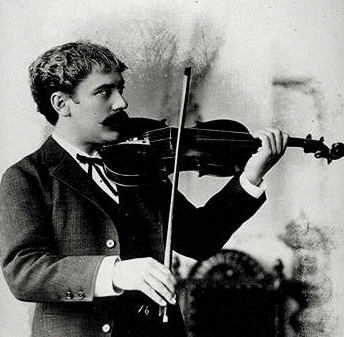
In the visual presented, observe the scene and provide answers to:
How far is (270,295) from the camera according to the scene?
1217mm

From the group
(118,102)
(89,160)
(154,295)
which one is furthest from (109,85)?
(154,295)

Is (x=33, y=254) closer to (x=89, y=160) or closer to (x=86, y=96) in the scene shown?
(x=89, y=160)

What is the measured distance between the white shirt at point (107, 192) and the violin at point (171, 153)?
3 centimetres

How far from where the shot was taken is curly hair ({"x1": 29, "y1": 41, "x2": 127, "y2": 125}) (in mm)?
1073

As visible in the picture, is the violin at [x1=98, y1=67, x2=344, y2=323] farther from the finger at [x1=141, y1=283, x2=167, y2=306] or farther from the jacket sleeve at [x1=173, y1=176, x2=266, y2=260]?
the finger at [x1=141, y1=283, x2=167, y2=306]

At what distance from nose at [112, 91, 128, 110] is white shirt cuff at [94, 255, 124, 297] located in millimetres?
281

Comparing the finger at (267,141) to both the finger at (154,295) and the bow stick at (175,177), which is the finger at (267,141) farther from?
the finger at (154,295)

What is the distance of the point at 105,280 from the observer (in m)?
0.95


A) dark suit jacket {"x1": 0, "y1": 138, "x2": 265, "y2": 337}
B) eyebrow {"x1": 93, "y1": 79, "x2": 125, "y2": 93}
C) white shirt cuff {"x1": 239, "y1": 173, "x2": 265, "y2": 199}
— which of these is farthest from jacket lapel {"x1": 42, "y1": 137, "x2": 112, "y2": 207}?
white shirt cuff {"x1": 239, "y1": 173, "x2": 265, "y2": 199}

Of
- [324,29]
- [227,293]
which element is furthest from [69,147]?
[324,29]

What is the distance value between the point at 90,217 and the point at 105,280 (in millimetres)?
125

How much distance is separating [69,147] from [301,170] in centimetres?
45

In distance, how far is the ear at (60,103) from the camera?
108 cm

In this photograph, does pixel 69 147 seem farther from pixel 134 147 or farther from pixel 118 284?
pixel 118 284
